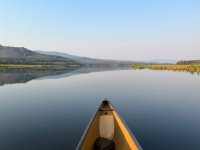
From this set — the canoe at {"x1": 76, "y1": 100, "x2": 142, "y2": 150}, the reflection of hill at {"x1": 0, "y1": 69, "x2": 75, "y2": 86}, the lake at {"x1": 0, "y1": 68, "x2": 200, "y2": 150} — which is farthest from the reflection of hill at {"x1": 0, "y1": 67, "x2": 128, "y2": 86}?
the canoe at {"x1": 76, "y1": 100, "x2": 142, "y2": 150}

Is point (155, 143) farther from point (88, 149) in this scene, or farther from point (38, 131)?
point (38, 131)

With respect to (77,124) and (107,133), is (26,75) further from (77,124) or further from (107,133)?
(107,133)

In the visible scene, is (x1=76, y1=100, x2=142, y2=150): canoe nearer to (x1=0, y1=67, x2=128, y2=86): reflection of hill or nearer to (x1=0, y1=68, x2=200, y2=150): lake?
(x1=0, y1=68, x2=200, y2=150): lake

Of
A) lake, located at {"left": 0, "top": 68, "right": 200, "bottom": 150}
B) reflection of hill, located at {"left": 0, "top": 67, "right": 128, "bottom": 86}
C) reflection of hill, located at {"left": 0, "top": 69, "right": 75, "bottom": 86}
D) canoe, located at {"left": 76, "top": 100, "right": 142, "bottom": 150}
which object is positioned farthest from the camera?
reflection of hill, located at {"left": 0, "top": 67, "right": 128, "bottom": 86}

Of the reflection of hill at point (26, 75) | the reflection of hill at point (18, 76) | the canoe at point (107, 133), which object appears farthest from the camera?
the reflection of hill at point (26, 75)

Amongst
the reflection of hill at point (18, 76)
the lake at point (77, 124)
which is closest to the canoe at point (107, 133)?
the lake at point (77, 124)

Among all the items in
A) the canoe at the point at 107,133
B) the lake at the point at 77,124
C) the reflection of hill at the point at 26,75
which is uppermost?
the canoe at the point at 107,133

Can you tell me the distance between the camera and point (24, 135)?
Answer: 14445mm

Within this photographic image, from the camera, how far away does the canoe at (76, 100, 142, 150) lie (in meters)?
9.92

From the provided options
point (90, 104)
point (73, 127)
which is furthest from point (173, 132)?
point (90, 104)

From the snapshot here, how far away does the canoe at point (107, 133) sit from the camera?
9.92 metres

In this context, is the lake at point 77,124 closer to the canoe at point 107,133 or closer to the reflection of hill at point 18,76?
the canoe at point 107,133

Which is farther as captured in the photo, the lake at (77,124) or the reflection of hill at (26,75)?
the reflection of hill at (26,75)

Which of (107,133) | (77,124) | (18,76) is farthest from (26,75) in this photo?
(107,133)
